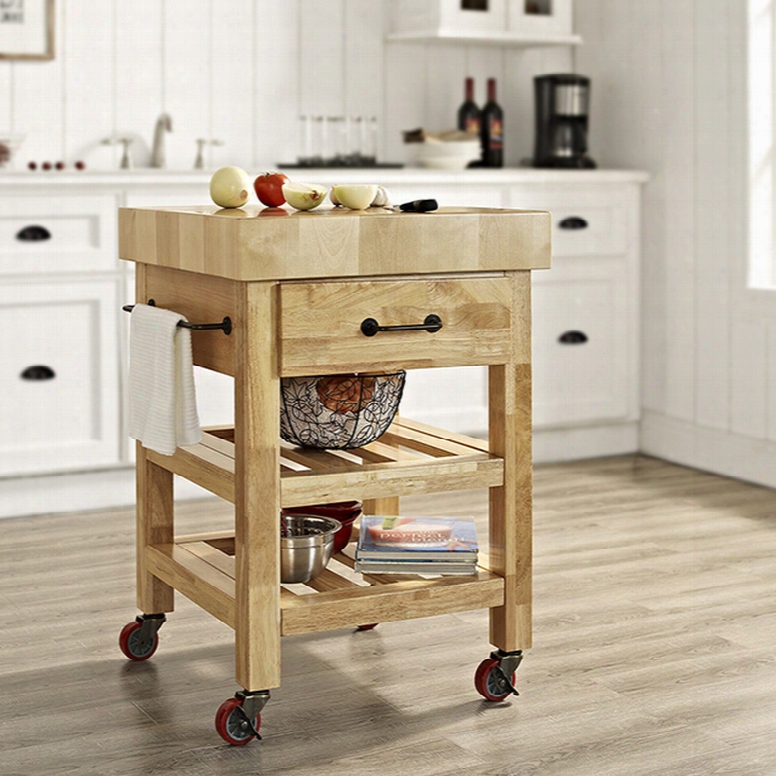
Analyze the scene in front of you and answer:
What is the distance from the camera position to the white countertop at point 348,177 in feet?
11.3

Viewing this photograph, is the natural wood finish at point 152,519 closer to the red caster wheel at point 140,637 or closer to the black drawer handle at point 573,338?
the red caster wheel at point 140,637

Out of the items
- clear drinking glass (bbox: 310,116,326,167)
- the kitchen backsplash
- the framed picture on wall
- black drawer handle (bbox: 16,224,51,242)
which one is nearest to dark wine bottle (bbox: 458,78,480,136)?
the kitchen backsplash

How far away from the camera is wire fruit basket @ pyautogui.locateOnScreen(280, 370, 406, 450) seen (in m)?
2.10

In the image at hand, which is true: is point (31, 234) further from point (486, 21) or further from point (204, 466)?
point (486, 21)

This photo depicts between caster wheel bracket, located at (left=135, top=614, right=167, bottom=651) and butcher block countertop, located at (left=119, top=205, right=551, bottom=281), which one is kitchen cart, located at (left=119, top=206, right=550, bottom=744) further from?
caster wheel bracket, located at (left=135, top=614, right=167, bottom=651)

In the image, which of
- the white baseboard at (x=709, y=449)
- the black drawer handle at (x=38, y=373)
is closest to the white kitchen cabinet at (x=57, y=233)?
the black drawer handle at (x=38, y=373)

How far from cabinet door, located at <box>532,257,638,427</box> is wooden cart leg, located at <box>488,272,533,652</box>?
205cm

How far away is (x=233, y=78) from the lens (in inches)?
165

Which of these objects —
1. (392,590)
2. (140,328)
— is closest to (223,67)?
(140,328)

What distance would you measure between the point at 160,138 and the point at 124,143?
12cm

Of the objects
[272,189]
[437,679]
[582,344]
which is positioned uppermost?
[272,189]

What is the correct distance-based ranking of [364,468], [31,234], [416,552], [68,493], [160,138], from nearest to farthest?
[364,468] < [416,552] < [31,234] < [68,493] < [160,138]

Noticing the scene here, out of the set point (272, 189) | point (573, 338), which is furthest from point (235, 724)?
point (573, 338)

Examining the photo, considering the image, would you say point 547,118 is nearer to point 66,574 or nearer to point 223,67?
point 223,67
